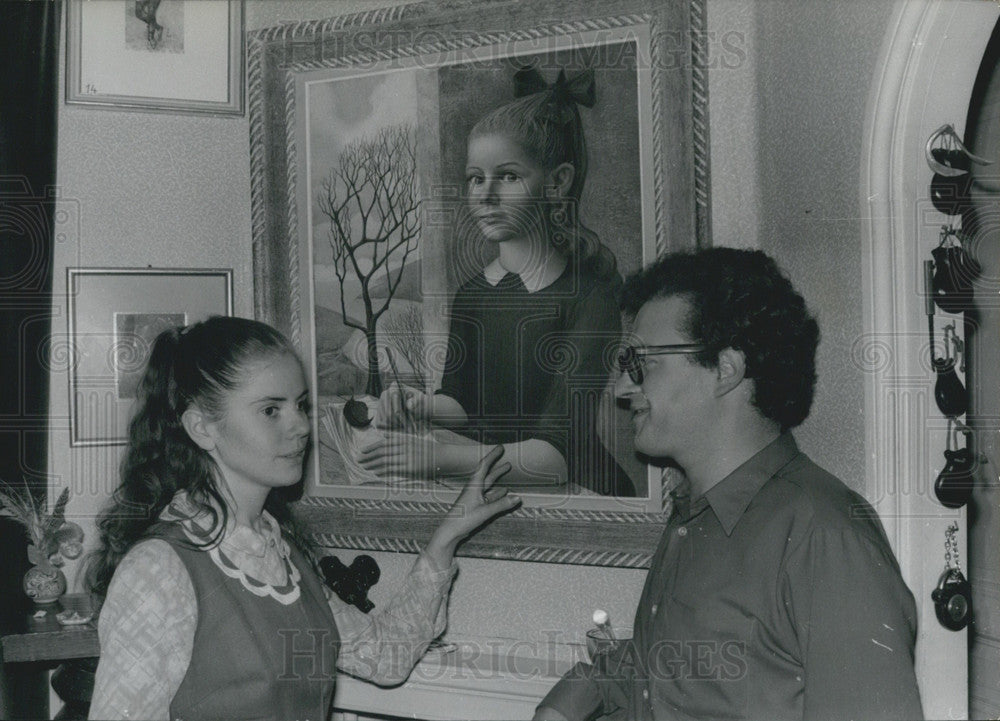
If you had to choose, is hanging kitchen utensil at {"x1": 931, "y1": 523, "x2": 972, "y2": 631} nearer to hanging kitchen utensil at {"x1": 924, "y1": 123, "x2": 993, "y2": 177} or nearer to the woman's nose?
hanging kitchen utensil at {"x1": 924, "y1": 123, "x2": 993, "y2": 177}

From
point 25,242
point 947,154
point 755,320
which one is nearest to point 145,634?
point 755,320

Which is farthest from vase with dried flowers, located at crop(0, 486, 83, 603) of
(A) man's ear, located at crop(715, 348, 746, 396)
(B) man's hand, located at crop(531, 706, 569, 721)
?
(A) man's ear, located at crop(715, 348, 746, 396)

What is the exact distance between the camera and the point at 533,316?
2.10 metres

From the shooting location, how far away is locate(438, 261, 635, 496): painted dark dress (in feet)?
6.72

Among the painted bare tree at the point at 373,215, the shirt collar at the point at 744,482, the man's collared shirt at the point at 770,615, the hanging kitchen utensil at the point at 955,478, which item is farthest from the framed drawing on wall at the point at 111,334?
the hanging kitchen utensil at the point at 955,478

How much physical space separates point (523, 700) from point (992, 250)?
136 cm

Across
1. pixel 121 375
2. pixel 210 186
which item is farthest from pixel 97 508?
pixel 210 186

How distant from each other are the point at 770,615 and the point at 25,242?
189 centimetres

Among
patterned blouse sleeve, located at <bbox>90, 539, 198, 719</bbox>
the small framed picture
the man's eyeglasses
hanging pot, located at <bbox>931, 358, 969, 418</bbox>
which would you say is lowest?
patterned blouse sleeve, located at <bbox>90, 539, 198, 719</bbox>

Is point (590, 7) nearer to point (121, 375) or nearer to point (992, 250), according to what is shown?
point (992, 250)

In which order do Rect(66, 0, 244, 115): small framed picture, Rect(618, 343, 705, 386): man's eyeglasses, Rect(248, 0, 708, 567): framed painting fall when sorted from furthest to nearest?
Rect(66, 0, 244, 115): small framed picture → Rect(248, 0, 708, 567): framed painting → Rect(618, 343, 705, 386): man's eyeglasses

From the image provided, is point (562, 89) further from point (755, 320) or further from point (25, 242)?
point (25, 242)

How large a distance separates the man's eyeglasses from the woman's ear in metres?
0.49

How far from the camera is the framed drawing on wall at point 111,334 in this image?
225 centimetres
